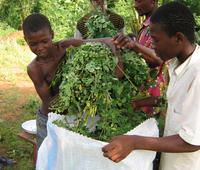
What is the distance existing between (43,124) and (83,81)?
28.7 inches

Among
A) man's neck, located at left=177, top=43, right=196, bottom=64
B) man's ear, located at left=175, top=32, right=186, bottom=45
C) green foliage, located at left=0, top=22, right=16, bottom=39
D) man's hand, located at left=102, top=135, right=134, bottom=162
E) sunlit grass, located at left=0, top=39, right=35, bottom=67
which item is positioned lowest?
sunlit grass, located at left=0, top=39, right=35, bottom=67

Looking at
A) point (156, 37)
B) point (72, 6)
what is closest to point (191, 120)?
point (156, 37)

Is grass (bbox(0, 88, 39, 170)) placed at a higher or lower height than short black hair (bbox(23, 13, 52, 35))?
lower

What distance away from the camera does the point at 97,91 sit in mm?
1325

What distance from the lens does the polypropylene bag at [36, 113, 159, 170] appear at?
1.22 m

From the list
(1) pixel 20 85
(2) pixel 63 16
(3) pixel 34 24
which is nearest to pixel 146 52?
(3) pixel 34 24

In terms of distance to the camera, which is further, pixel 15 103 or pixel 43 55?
pixel 15 103

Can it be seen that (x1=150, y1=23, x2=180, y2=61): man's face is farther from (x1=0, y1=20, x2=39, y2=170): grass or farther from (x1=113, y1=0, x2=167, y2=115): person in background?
(x1=0, y1=20, x2=39, y2=170): grass

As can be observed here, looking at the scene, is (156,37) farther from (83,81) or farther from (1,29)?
(1,29)

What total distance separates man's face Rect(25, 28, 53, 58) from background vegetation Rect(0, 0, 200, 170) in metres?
1.14

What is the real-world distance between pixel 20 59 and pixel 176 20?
25.2ft

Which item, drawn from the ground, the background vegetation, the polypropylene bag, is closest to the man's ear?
the polypropylene bag

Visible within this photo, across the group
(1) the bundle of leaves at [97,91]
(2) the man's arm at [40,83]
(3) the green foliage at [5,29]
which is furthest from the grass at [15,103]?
(3) the green foliage at [5,29]

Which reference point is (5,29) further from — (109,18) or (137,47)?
(137,47)
